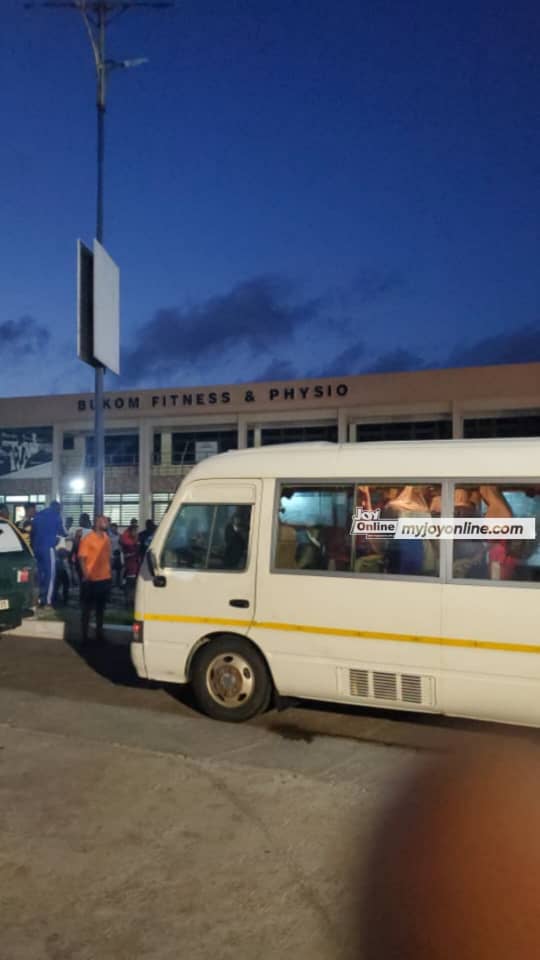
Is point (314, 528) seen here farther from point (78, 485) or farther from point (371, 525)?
point (78, 485)

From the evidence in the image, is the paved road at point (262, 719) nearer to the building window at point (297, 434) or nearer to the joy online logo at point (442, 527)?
the joy online logo at point (442, 527)

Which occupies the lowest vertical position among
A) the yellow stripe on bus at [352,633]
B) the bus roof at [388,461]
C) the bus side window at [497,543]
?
the yellow stripe on bus at [352,633]

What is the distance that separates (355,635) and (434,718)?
4.28 feet

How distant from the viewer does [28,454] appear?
34.1m

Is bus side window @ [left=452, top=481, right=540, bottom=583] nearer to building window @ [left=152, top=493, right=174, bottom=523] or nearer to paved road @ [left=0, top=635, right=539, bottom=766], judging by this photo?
paved road @ [left=0, top=635, right=539, bottom=766]

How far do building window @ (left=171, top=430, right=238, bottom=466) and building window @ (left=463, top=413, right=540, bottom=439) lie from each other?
10.2 metres

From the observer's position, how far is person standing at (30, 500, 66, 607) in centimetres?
1215

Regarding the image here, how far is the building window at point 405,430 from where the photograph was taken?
94.7ft

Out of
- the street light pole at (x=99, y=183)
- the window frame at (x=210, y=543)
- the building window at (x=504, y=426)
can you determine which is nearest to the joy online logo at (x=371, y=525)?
the window frame at (x=210, y=543)

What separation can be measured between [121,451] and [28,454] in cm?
447

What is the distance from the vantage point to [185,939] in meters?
3.03

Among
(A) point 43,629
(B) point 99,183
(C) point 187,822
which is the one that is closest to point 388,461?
(C) point 187,822

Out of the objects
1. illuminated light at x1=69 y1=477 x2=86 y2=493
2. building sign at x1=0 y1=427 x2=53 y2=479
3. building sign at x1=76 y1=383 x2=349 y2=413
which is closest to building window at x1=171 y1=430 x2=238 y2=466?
building sign at x1=76 y1=383 x2=349 y2=413

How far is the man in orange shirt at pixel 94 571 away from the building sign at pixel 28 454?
25702 millimetres
